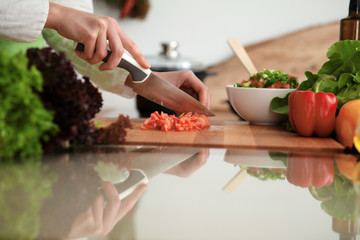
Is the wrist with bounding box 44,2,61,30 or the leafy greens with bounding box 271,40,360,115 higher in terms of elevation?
the wrist with bounding box 44,2,61,30

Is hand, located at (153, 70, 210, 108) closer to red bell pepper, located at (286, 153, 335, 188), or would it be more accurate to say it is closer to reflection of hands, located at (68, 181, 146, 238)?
red bell pepper, located at (286, 153, 335, 188)

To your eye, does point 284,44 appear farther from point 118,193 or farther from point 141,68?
point 118,193

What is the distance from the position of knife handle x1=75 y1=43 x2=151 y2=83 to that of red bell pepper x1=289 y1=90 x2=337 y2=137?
1.42 ft

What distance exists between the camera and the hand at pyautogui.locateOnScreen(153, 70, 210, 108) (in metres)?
1.52

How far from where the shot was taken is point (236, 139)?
1.10 m

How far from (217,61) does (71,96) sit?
220cm

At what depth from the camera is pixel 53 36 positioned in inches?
67.3

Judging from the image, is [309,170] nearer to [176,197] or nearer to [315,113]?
[176,197]

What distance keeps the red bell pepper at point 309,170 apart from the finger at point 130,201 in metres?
0.23

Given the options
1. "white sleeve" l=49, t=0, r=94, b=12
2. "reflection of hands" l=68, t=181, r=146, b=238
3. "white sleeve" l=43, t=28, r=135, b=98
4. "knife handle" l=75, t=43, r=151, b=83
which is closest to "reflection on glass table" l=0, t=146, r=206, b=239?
"reflection of hands" l=68, t=181, r=146, b=238

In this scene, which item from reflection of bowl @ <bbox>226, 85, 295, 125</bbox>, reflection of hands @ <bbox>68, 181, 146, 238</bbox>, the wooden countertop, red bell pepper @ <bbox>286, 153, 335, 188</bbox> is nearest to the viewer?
reflection of hands @ <bbox>68, 181, 146, 238</bbox>

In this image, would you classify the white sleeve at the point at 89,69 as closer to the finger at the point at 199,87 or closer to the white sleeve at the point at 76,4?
the white sleeve at the point at 76,4

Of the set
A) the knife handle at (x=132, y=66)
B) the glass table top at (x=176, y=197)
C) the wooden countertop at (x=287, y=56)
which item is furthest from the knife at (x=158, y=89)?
the wooden countertop at (x=287, y=56)

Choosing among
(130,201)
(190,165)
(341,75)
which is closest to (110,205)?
(130,201)
